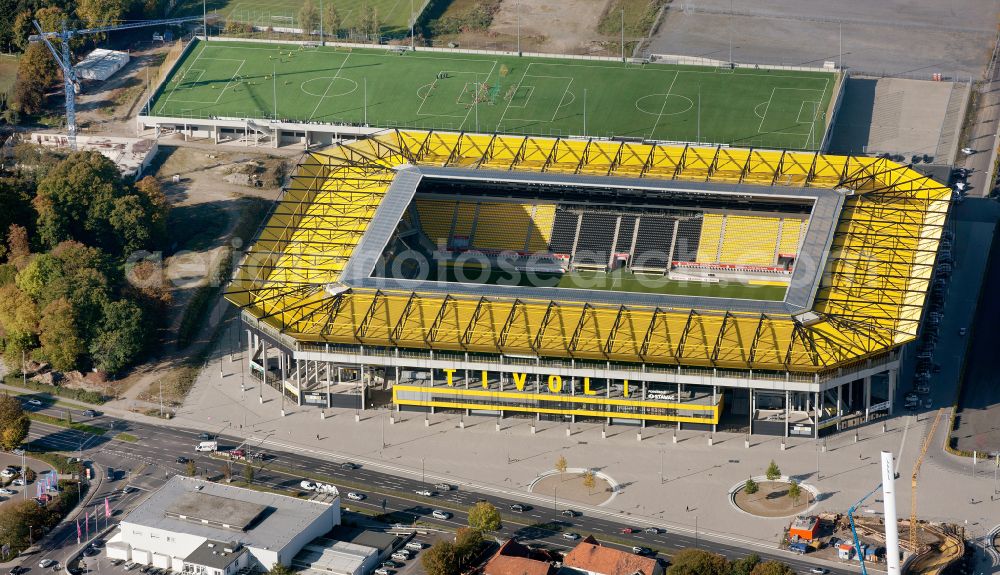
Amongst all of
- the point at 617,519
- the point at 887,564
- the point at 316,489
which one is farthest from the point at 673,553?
the point at 316,489

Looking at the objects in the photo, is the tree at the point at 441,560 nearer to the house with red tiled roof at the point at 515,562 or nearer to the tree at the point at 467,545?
the tree at the point at 467,545

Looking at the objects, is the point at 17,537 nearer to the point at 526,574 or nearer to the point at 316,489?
the point at 316,489

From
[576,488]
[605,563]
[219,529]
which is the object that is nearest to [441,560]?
[605,563]

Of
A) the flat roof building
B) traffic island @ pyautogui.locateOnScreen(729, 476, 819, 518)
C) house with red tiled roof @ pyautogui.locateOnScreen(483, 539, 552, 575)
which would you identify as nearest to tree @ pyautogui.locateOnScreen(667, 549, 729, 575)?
house with red tiled roof @ pyautogui.locateOnScreen(483, 539, 552, 575)

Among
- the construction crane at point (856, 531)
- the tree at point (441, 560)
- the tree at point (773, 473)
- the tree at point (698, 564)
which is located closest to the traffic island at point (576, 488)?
the tree at point (773, 473)

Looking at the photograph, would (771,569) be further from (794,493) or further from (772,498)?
(772,498)

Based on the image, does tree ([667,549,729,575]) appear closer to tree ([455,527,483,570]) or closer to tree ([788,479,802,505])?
tree ([788,479,802,505])
